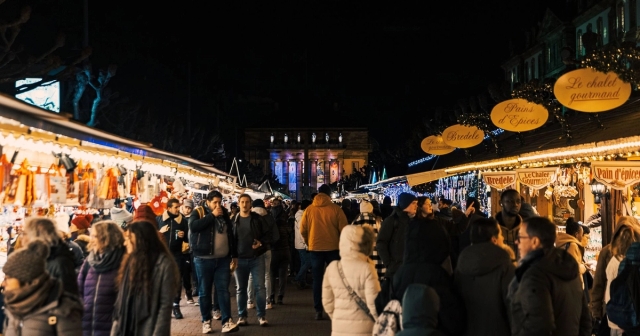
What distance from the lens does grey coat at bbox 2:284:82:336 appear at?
484 centimetres

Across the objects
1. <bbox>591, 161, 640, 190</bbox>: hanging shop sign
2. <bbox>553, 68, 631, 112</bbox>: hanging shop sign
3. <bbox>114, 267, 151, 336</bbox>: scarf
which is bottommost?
<bbox>114, 267, 151, 336</bbox>: scarf

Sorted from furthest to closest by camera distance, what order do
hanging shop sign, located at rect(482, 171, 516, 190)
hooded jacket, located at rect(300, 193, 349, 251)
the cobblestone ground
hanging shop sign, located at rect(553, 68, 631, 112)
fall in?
hanging shop sign, located at rect(482, 171, 516, 190)
hooded jacket, located at rect(300, 193, 349, 251)
the cobblestone ground
hanging shop sign, located at rect(553, 68, 631, 112)

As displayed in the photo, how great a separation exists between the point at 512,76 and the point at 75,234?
211 feet

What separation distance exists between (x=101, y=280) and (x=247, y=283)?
503 cm

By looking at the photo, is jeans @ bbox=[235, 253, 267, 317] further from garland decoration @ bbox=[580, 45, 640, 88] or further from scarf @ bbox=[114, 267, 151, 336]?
garland decoration @ bbox=[580, 45, 640, 88]

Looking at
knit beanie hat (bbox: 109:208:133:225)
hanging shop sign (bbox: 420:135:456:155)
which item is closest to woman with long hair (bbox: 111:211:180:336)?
knit beanie hat (bbox: 109:208:133:225)

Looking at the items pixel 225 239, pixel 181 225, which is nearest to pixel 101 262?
pixel 225 239

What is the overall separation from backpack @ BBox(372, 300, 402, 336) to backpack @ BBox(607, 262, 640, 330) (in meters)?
1.68

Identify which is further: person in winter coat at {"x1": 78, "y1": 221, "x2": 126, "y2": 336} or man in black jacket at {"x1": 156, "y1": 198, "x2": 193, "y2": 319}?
man in black jacket at {"x1": 156, "y1": 198, "x2": 193, "y2": 319}

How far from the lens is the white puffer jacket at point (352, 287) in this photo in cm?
604

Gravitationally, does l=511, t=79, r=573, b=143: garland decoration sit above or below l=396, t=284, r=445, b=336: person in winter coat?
above

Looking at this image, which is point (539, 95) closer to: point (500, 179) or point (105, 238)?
point (500, 179)

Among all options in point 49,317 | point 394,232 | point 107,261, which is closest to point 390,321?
point 49,317

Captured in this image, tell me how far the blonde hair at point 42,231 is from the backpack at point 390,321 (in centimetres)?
247
